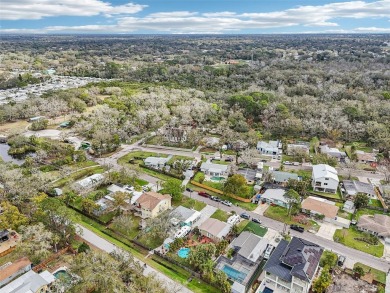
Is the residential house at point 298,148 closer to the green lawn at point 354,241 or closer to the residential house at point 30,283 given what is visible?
the green lawn at point 354,241

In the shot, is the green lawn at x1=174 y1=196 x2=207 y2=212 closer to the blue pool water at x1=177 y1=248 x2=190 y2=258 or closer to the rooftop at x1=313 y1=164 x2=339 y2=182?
the blue pool water at x1=177 y1=248 x2=190 y2=258

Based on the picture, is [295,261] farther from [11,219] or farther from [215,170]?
[11,219]

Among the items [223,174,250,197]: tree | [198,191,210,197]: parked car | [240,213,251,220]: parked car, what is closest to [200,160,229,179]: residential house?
[198,191,210,197]: parked car

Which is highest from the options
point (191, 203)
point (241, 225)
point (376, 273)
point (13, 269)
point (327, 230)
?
point (13, 269)

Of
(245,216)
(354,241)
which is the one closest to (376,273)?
(354,241)

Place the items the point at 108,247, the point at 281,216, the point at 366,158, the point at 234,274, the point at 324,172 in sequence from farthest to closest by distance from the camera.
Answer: the point at 366,158, the point at 324,172, the point at 281,216, the point at 108,247, the point at 234,274

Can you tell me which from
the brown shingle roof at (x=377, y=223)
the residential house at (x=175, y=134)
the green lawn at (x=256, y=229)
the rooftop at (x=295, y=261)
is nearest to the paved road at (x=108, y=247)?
the rooftop at (x=295, y=261)
